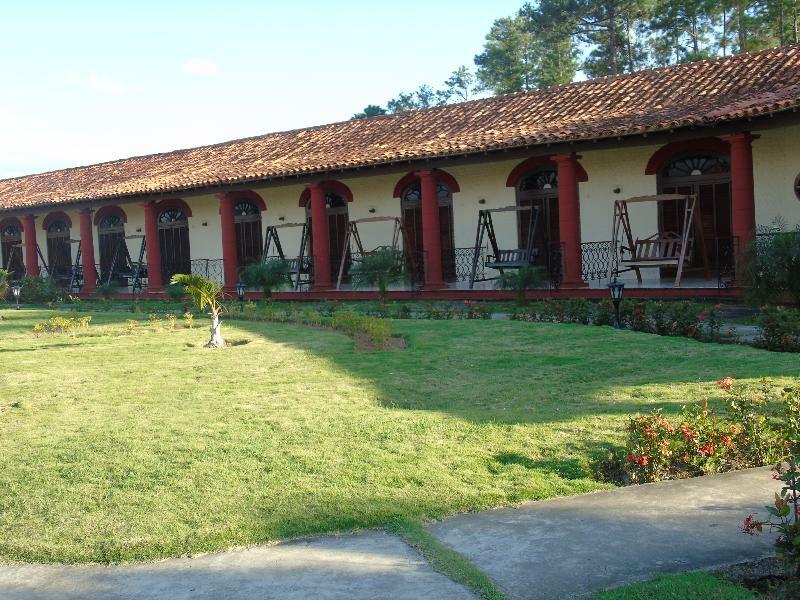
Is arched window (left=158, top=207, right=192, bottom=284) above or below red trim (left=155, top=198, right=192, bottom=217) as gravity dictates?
below

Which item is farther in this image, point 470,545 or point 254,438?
point 254,438

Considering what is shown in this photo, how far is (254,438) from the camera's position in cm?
592

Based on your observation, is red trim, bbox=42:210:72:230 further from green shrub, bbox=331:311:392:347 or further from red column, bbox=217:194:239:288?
green shrub, bbox=331:311:392:347

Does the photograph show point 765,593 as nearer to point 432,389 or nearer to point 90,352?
point 432,389

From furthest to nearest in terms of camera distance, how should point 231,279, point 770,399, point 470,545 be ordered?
point 231,279 → point 770,399 → point 470,545

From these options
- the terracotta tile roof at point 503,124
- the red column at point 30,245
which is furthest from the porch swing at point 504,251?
the red column at point 30,245

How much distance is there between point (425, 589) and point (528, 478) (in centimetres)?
157

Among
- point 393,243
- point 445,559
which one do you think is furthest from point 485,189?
point 445,559

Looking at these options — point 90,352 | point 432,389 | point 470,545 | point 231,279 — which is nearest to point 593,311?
point 432,389

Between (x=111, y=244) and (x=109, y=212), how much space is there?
0.98m

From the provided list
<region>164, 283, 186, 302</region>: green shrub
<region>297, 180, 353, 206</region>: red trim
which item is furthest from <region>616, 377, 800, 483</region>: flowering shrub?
<region>297, 180, 353, 206</region>: red trim

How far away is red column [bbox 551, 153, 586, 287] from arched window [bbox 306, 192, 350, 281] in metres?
6.78

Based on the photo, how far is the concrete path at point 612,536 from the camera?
3.49m

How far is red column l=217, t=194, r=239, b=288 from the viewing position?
2192 cm
